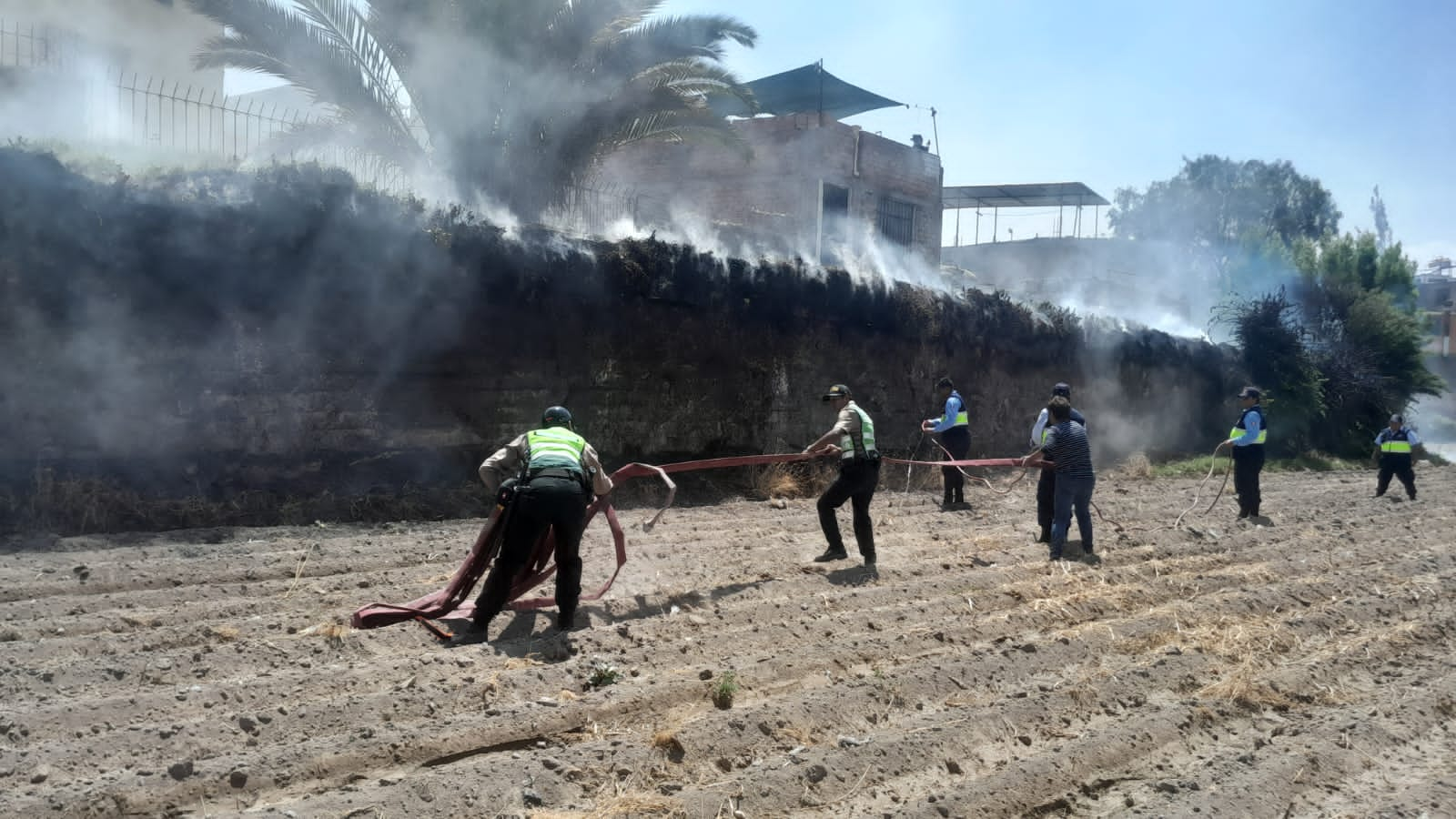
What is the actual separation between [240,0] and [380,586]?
8.51 metres

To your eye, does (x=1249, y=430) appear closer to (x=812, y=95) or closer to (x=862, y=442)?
(x=862, y=442)

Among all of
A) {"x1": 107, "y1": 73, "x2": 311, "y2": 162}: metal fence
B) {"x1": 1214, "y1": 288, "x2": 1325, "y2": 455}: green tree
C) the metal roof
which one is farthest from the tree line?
{"x1": 107, "y1": 73, "x2": 311, "y2": 162}: metal fence

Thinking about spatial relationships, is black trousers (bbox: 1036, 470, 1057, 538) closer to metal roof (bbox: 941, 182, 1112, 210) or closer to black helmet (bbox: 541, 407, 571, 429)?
black helmet (bbox: 541, 407, 571, 429)

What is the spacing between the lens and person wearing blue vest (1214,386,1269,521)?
43.6 ft

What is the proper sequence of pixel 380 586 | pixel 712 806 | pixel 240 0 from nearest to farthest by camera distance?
pixel 712 806
pixel 380 586
pixel 240 0

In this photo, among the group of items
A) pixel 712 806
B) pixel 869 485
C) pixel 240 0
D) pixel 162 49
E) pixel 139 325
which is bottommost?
pixel 712 806

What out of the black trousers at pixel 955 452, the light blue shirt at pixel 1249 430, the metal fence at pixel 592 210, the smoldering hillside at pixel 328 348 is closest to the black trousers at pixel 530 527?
the smoldering hillside at pixel 328 348

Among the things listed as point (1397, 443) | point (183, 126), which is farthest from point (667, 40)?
point (1397, 443)

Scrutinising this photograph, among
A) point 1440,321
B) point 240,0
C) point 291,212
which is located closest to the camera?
point 291,212

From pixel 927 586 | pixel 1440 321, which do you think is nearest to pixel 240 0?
pixel 927 586

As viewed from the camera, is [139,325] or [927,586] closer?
[927,586]

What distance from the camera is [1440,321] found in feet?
178

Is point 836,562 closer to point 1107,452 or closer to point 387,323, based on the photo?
point 387,323

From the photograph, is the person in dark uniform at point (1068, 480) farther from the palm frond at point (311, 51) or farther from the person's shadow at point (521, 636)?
the palm frond at point (311, 51)
